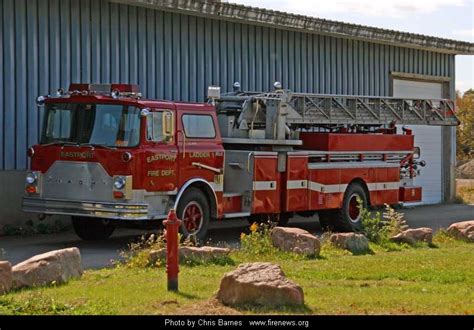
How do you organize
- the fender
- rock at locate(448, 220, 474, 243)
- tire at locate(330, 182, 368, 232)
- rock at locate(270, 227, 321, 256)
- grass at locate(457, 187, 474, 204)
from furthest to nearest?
grass at locate(457, 187, 474, 204)
tire at locate(330, 182, 368, 232)
rock at locate(448, 220, 474, 243)
the fender
rock at locate(270, 227, 321, 256)

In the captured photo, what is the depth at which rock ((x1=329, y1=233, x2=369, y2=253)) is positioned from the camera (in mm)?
14289

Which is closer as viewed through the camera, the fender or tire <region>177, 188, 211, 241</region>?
the fender

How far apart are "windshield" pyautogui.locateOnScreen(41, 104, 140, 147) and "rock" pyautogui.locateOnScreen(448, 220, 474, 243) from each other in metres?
6.12

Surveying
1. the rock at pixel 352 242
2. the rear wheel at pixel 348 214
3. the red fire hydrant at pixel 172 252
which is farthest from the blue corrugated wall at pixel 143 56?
the red fire hydrant at pixel 172 252

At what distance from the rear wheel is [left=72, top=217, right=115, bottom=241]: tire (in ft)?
15.7

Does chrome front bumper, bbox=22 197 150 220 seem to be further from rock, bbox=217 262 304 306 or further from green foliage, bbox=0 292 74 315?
rock, bbox=217 262 304 306

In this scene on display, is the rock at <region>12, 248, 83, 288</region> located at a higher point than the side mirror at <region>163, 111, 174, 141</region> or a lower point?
lower

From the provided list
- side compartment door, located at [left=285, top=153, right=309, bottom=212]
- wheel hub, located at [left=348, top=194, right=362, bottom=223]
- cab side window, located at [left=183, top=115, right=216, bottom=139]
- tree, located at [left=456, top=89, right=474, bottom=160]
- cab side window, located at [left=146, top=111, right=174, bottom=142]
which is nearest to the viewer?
cab side window, located at [left=146, top=111, right=174, bottom=142]

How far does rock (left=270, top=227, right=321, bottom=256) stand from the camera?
13.3 m

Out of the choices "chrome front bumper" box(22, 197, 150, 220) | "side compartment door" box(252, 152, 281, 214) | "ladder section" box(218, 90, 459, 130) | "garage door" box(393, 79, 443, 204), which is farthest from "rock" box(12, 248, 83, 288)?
"garage door" box(393, 79, 443, 204)

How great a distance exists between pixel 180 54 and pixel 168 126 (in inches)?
243

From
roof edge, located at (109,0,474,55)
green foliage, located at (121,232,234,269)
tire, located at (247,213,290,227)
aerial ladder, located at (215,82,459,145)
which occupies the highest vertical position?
roof edge, located at (109,0,474,55)
